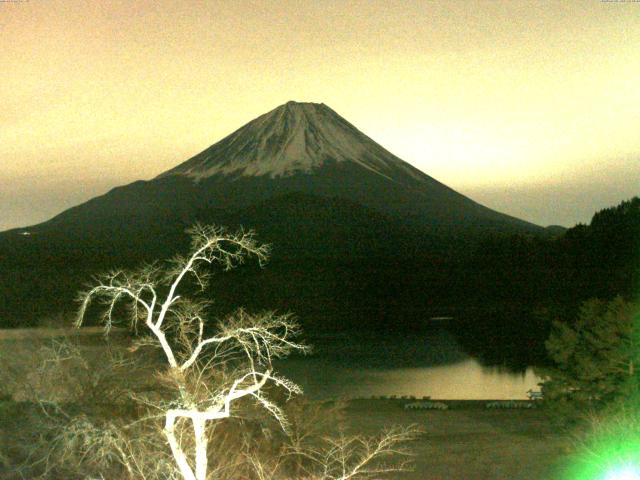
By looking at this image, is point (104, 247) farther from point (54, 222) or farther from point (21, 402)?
point (21, 402)

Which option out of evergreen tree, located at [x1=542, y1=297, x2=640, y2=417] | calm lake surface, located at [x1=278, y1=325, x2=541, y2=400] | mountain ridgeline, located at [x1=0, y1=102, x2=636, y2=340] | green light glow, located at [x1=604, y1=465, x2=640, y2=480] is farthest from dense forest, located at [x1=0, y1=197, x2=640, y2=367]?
green light glow, located at [x1=604, y1=465, x2=640, y2=480]

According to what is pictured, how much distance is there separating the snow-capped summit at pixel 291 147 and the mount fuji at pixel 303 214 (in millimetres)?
132

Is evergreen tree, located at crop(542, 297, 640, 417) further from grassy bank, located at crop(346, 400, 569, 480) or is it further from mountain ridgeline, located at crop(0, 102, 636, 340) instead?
mountain ridgeline, located at crop(0, 102, 636, 340)

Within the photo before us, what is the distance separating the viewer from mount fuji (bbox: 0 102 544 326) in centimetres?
7619

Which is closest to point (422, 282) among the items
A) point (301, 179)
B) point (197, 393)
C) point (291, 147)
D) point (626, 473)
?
point (301, 179)

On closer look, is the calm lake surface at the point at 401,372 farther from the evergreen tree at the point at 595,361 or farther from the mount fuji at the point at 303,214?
the mount fuji at the point at 303,214

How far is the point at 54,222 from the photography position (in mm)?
103625

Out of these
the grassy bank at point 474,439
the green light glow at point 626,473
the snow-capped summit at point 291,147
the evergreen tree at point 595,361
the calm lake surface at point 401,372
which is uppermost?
the snow-capped summit at point 291,147

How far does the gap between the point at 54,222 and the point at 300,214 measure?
1178 inches

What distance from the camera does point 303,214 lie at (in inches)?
4016

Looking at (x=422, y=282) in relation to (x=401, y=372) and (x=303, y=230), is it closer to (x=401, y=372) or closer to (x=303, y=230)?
(x=303, y=230)

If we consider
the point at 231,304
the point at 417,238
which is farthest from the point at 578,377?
the point at 417,238

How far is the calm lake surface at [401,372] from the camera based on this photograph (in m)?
32.8

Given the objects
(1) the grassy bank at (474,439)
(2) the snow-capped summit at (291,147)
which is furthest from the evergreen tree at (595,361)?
(2) the snow-capped summit at (291,147)
